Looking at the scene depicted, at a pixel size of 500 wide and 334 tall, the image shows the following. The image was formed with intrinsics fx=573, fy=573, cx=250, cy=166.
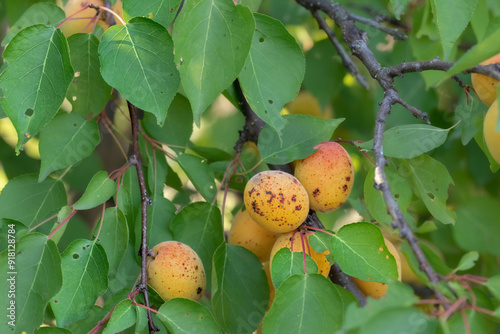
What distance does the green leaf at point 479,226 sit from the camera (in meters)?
1.71

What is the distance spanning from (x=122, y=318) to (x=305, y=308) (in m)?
0.26

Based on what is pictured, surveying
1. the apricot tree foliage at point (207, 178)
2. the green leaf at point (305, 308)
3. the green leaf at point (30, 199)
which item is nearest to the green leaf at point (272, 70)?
the apricot tree foliage at point (207, 178)

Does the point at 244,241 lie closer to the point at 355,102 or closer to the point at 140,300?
the point at 140,300

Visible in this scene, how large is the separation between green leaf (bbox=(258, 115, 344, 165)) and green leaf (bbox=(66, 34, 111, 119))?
0.32 metres

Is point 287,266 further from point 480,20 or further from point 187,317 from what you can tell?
point 480,20

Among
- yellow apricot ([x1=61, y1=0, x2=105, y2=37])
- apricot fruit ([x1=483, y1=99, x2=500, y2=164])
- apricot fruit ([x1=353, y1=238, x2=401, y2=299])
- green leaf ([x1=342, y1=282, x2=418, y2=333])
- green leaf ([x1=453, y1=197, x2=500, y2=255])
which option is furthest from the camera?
green leaf ([x1=453, y1=197, x2=500, y2=255])

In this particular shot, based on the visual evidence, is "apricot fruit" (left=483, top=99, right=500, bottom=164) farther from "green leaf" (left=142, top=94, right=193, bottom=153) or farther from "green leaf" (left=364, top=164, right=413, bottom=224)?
"green leaf" (left=142, top=94, right=193, bottom=153)

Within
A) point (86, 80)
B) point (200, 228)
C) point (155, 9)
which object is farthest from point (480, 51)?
point (86, 80)

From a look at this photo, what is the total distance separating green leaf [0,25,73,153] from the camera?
869 millimetres

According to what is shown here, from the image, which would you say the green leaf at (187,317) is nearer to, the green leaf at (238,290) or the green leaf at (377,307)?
the green leaf at (238,290)

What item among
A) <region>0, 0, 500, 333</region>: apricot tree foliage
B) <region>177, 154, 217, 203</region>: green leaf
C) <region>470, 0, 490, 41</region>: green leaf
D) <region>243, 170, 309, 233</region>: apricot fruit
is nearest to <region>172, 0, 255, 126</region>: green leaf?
<region>0, 0, 500, 333</region>: apricot tree foliage

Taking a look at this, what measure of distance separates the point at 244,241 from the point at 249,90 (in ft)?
1.07

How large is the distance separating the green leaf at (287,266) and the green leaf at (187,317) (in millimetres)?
111

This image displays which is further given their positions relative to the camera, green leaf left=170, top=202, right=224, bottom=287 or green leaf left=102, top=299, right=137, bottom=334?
green leaf left=170, top=202, right=224, bottom=287
